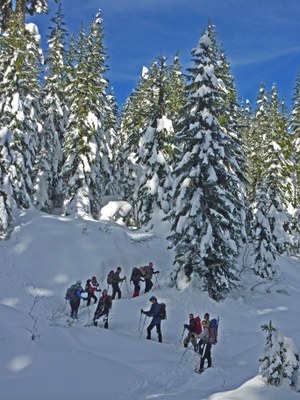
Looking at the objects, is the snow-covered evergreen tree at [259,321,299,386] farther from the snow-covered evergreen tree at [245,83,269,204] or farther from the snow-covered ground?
the snow-covered evergreen tree at [245,83,269,204]

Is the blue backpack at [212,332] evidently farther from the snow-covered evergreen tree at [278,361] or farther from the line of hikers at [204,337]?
the snow-covered evergreen tree at [278,361]

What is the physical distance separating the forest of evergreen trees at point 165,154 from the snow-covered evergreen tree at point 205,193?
6 cm

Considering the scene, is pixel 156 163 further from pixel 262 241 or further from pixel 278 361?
pixel 278 361

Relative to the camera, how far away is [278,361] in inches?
416

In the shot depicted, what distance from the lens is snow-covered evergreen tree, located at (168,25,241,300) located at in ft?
70.9

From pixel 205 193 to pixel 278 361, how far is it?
494 inches

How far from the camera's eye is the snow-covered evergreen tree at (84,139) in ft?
103

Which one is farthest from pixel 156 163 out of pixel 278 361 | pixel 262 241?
pixel 278 361

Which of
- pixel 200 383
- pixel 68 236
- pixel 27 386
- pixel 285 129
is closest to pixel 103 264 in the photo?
pixel 68 236

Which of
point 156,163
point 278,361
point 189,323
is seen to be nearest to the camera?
point 278,361

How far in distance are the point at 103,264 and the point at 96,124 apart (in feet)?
39.4

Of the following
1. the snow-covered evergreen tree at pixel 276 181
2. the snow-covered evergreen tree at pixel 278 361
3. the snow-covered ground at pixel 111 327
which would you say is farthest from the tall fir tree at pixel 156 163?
the snow-covered evergreen tree at pixel 278 361

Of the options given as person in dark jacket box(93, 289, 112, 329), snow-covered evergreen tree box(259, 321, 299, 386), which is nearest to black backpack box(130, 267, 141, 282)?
person in dark jacket box(93, 289, 112, 329)

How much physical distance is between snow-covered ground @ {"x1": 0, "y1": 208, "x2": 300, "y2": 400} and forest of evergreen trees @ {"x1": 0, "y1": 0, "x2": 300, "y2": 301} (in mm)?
1746
